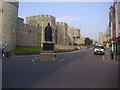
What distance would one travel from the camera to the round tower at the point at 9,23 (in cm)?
4138

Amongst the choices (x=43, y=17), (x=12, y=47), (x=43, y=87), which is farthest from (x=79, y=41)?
(x=43, y=87)

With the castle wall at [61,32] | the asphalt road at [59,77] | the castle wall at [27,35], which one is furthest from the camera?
the castle wall at [61,32]

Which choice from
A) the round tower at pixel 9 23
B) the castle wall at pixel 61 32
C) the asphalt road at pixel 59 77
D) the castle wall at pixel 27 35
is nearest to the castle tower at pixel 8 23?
the round tower at pixel 9 23

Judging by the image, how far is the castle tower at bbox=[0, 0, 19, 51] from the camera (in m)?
41.3

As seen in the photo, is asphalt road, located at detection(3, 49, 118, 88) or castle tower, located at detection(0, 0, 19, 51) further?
castle tower, located at detection(0, 0, 19, 51)

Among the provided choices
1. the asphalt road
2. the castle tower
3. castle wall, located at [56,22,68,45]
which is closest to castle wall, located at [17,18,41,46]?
the castle tower

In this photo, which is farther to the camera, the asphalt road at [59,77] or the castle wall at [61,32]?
the castle wall at [61,32]

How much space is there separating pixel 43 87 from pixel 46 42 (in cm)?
1324

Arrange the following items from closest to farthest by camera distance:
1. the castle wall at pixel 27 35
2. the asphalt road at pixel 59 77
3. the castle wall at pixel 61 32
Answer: the asphalt road at pixel 59 77, the castle wall at pixel 27 35, the castle wall at pixel 61 32

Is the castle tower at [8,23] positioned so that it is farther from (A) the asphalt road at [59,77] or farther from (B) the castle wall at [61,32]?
(B) the castle wall at [61,32]

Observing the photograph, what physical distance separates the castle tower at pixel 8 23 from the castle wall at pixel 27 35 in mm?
8362

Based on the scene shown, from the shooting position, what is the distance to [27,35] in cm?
5606

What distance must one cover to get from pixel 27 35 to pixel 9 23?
13.6 m

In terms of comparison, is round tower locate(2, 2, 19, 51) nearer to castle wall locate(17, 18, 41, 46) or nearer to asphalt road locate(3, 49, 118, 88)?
castle wall locate(17, 18, 41, 46)
